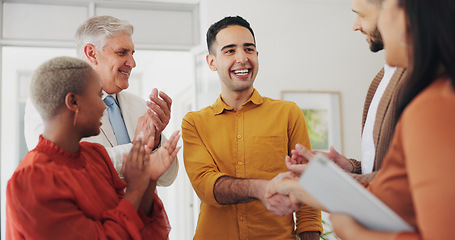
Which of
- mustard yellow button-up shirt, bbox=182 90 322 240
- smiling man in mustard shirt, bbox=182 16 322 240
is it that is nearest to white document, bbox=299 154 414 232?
smiling man in mustard shirt, bbox=182 16 322 240

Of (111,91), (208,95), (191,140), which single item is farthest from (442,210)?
(208,95)

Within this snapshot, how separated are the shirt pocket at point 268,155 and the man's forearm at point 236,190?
0.58 feet

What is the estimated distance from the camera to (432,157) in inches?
32.0

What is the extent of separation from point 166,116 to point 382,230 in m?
1.11

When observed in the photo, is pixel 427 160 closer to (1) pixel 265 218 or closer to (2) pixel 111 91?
(1) pixel 265 218

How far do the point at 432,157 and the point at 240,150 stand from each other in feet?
4.09

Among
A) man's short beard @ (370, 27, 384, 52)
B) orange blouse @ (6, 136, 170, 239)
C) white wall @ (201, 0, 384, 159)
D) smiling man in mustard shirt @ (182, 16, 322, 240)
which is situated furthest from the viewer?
white wall @ (201, 0, 384, 159)

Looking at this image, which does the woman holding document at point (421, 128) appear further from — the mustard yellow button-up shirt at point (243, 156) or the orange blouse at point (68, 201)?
the mustard yellow button-up shirt at point (243, 156)

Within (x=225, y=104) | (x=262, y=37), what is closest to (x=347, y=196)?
(x=225, y=104)

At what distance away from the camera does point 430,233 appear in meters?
0.81

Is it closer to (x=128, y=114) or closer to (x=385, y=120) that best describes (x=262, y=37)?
(x=128, y=114)

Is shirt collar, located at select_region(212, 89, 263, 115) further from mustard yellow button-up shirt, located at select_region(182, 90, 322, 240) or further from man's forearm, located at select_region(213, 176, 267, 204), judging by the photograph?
man's forearm, located at select_region(213, 176, 267, 204)

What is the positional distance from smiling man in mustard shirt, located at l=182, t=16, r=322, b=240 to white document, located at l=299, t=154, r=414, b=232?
2.46 feet

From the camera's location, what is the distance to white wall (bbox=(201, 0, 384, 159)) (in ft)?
15.9
